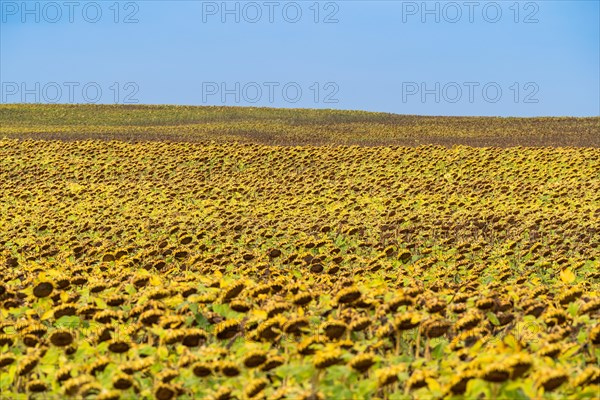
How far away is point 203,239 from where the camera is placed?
16.8m

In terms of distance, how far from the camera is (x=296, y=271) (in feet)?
33.8

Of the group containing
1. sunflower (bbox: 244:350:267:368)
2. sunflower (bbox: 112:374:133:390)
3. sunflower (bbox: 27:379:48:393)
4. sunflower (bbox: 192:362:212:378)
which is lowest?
sunflower (bbox: 27:379:48:393)

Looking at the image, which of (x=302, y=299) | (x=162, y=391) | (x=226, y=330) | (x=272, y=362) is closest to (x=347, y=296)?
(x=302, y=299)

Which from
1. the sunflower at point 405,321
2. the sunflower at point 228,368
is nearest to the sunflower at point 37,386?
the sunflower at point 228,368

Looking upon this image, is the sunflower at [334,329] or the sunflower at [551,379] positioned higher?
the sunflower at [334,329]

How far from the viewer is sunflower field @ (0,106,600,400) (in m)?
4.64

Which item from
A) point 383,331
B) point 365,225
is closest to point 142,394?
point 383,331

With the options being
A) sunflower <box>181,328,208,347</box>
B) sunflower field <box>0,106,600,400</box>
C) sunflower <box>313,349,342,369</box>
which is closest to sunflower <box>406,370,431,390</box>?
sunflower field <box>0,106,600,400</box>

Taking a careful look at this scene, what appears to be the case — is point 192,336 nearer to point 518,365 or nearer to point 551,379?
point 518,365

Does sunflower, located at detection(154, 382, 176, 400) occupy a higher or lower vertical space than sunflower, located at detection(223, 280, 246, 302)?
lower

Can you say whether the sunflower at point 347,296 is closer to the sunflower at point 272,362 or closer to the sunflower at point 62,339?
the sunflower at point 272,362

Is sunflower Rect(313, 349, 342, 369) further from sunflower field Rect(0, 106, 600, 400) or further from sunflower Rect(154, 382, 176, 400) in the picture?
sunflower Rect(154, 382, 176, 400)

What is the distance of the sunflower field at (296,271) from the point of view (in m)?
4.64

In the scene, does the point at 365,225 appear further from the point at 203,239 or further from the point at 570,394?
the point at 570,394
